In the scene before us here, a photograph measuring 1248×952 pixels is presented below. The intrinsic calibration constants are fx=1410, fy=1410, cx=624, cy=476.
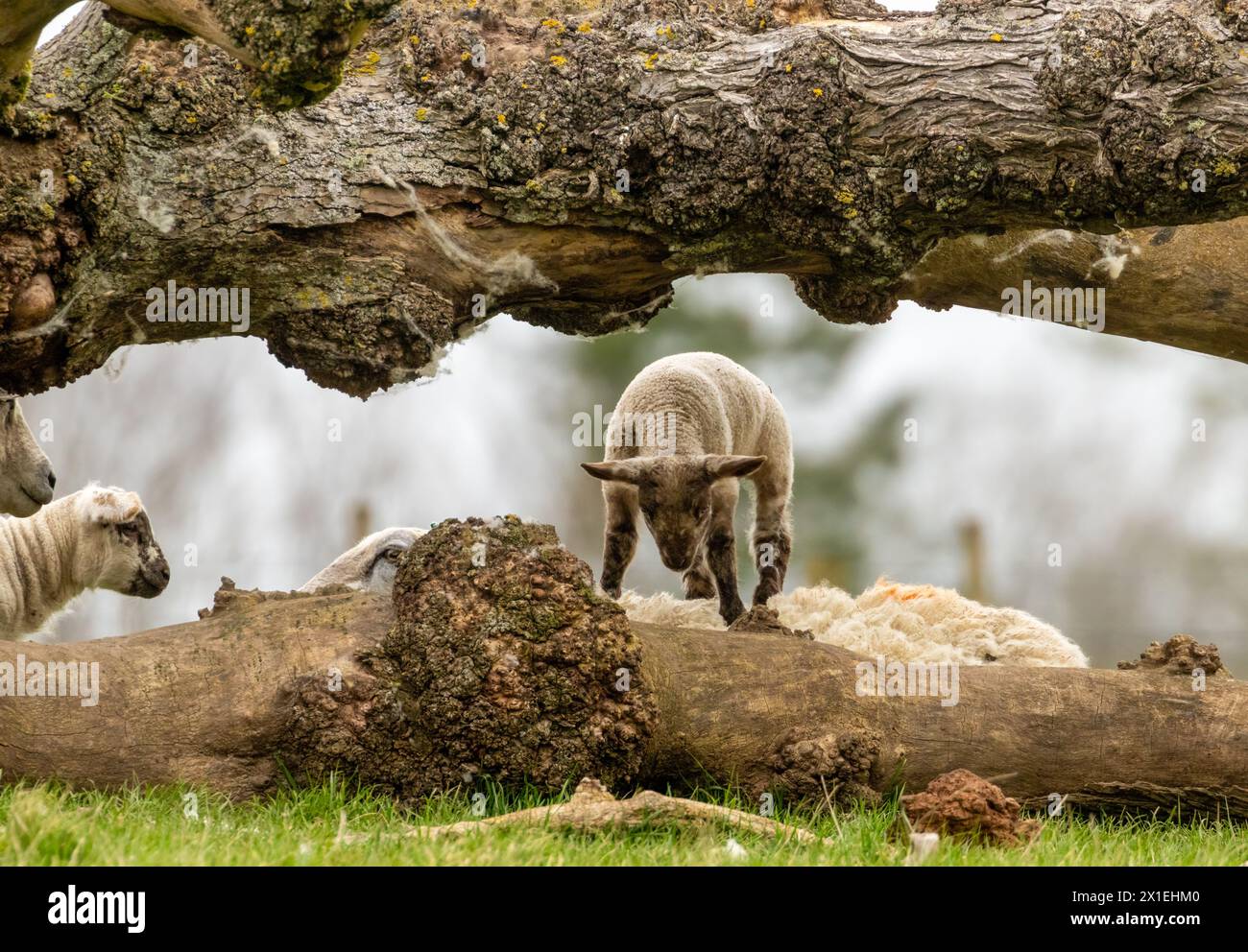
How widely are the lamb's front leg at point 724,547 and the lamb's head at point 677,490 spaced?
28 cm

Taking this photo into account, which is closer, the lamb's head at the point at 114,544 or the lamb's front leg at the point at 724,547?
the lamb's head at the point at 114,544

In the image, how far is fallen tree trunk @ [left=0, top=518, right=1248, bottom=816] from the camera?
499 cm

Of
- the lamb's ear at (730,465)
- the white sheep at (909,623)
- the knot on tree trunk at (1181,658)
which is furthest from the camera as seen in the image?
the lamb's ear at (730,465)

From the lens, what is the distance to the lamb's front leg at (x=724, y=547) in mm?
8695

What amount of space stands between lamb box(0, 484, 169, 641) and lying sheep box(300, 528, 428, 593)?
1.38 metres

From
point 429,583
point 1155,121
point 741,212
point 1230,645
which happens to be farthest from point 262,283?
point 1230,645

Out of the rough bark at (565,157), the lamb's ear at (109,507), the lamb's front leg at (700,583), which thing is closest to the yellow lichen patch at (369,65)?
the rough bark at (565,157)

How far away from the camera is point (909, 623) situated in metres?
7.23

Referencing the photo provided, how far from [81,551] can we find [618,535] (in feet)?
10.8

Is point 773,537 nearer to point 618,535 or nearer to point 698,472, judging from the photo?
point 618,535

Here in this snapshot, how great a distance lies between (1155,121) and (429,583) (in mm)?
3182

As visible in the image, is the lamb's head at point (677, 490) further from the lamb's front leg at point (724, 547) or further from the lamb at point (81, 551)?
the lamb at point (81, 551)

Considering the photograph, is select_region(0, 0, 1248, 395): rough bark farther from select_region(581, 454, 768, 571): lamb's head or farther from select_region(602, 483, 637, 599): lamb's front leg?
select_region(602, 483, 637, 599): lamb's front leg
